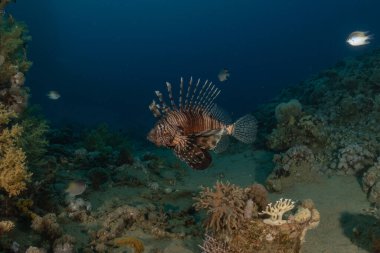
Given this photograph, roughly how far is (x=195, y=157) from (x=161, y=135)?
0.51 m

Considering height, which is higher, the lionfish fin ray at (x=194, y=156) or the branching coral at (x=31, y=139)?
the lionfish fin ray at (x=194, y=156)

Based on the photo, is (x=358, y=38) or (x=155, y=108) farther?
(x=358, y=38)

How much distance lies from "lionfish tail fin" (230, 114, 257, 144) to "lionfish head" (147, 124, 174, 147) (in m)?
1.28

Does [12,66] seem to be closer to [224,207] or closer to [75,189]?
[75,189]

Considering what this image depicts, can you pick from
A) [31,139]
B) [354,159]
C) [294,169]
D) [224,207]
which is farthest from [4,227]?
[354,159]

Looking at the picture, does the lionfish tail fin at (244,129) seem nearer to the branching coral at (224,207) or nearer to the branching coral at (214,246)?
the branching coral at (224,207)

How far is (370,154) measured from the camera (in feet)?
24.0

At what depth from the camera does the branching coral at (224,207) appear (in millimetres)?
4016

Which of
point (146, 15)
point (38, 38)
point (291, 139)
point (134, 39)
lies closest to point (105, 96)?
point (38, 38)

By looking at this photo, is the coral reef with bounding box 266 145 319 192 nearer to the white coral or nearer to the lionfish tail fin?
the lionfish tail fin

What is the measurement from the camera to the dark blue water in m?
42.7

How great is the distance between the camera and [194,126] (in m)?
4.75

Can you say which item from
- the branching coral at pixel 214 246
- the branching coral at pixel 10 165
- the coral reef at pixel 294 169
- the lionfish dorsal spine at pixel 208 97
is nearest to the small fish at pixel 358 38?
the coral reef at pixel 294 169

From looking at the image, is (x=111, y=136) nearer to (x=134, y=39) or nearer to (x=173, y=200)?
(x=173, y=200)
